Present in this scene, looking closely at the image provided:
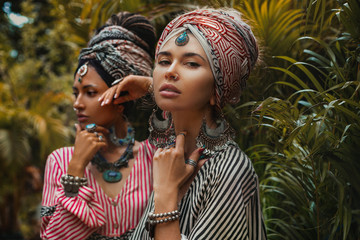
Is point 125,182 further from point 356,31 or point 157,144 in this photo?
point 356,31

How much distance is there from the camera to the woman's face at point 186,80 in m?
1.69

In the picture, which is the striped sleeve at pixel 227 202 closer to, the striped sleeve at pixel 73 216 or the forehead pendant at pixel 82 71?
the striped sleeve at pixel 73 216

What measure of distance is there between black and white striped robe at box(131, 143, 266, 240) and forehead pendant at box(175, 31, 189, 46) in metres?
0.49

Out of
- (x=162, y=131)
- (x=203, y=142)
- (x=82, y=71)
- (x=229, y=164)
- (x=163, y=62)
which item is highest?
(x=82, y=71)

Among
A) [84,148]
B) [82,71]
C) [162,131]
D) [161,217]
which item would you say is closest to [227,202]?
[161,217]

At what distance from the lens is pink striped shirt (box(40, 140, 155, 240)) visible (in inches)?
81.4

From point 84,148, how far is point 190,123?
2.21ft

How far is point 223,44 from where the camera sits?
1.72m

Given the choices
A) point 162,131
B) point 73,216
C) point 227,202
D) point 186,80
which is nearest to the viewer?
point 227,202

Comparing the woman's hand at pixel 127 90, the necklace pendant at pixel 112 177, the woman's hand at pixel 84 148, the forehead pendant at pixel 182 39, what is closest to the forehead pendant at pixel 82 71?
the woman's hand at pixel 127 90

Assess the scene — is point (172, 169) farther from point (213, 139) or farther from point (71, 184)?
point (71, 184)

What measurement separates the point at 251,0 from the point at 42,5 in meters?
8.37

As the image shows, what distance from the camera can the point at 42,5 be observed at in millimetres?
9875

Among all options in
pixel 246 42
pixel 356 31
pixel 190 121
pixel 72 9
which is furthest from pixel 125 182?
pixel 72 9
